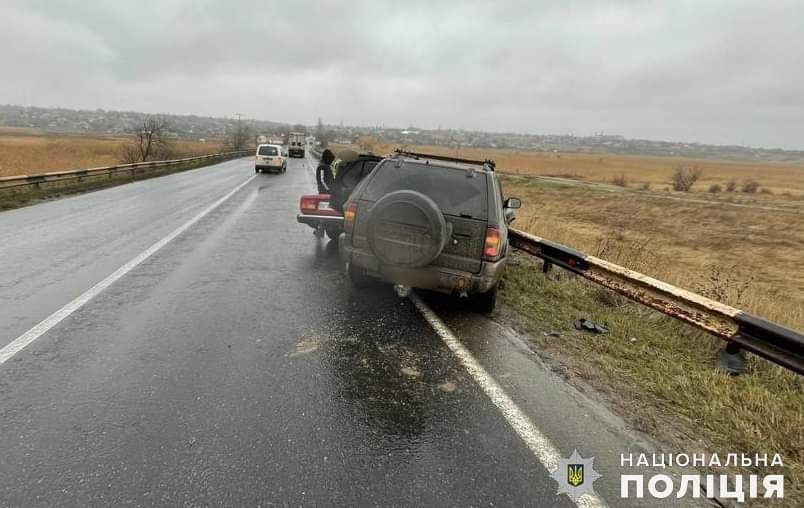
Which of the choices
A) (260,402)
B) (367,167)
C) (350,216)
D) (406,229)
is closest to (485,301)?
(406,229)

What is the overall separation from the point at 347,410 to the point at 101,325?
9.57 feet

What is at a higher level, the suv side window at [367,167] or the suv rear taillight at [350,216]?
the suv side window at [367,167]

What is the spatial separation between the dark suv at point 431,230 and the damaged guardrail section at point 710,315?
1.54 metres

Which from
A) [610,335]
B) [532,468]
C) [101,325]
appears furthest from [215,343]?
[610,335]

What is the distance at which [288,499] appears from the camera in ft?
7.68

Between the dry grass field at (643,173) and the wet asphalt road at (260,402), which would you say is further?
the dry grass field at (643,173)

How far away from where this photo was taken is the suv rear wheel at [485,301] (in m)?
5.36

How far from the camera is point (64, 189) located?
15.8 meters

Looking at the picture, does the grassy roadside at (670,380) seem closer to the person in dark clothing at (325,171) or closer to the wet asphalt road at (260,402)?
the wet asphalt road at (260,402)

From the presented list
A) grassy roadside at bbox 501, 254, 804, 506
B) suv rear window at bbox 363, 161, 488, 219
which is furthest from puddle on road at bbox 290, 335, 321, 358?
grassy roadside at bbox 501, 254, 804, 506

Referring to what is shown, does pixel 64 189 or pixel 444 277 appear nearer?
pixel 444 277

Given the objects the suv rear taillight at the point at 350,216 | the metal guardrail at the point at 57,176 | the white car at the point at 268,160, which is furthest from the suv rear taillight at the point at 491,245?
the white car at the point at 268,160

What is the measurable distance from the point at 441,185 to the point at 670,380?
306 centimetres

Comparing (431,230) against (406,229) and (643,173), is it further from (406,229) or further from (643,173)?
(643,173)
